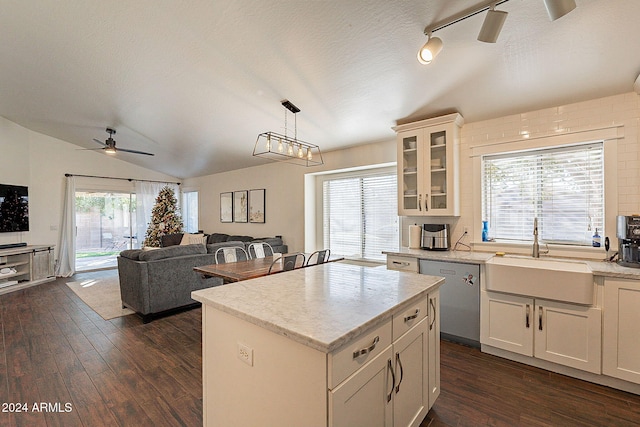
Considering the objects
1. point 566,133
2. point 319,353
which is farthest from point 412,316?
point 566,133

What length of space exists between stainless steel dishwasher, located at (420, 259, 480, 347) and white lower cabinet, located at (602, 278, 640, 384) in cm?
89

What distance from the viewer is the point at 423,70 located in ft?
8.29

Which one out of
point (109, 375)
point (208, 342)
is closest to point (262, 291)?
point (208, 342)

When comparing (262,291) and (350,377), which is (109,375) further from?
(350,377)

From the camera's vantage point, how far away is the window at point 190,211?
8352 millimetres

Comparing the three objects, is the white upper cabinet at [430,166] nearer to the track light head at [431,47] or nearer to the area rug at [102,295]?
the track light head at [431,47]

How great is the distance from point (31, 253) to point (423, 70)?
743cm

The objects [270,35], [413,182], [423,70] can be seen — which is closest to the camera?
[270,35]

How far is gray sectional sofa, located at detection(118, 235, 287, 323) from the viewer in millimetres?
3592

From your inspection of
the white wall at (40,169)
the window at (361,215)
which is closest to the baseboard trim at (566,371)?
the window at (361,215)

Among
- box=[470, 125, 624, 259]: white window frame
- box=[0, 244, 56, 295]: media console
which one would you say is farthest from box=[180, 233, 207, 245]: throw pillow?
box=[470, 125, 624, 259]: white window frame

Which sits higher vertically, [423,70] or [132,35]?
[132,35]

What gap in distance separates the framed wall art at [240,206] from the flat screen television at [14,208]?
405 cm

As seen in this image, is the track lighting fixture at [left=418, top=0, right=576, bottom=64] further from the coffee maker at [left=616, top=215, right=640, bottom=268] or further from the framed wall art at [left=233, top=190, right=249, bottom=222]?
the framed wall art at [left=233, top=190, right=249, bottom=222]
